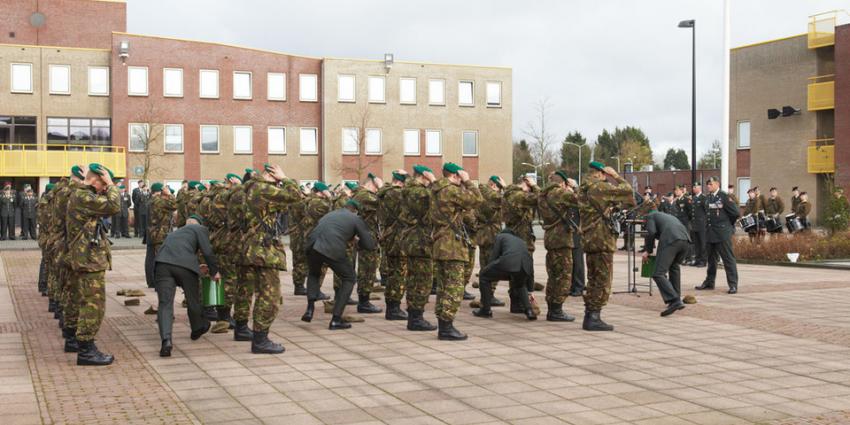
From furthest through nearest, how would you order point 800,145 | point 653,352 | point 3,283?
point 800,145
point 3,283
point 653,352

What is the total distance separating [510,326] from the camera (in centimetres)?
1176

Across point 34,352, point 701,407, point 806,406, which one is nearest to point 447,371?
point 701,407

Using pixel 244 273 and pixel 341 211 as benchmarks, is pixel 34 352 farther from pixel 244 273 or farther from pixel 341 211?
pixel 341 211

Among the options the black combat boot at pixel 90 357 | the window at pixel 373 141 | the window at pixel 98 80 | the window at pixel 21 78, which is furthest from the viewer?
the window at pixel 373 141

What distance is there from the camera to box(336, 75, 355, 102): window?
171 ft

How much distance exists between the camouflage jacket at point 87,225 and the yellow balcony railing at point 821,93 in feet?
141

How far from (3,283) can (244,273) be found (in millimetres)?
10308

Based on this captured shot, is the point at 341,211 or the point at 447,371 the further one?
the point at 341,211

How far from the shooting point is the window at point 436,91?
53.9 meters

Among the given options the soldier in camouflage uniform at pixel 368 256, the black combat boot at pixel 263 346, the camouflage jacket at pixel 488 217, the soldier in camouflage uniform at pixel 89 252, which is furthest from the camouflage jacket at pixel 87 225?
the camouflage jacket at pixel 488 217

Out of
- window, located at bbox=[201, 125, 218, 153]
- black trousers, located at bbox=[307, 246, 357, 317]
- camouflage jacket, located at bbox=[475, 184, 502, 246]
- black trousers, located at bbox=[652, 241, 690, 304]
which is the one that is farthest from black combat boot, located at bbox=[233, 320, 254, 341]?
window, located at bbox=[201, 125, 218, 153]

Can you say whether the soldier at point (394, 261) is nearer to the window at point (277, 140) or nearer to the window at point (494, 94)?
the window at point (277, 140)

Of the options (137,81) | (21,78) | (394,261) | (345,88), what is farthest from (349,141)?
(394,261)

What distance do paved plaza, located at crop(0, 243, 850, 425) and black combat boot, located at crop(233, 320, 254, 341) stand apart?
0.15m
